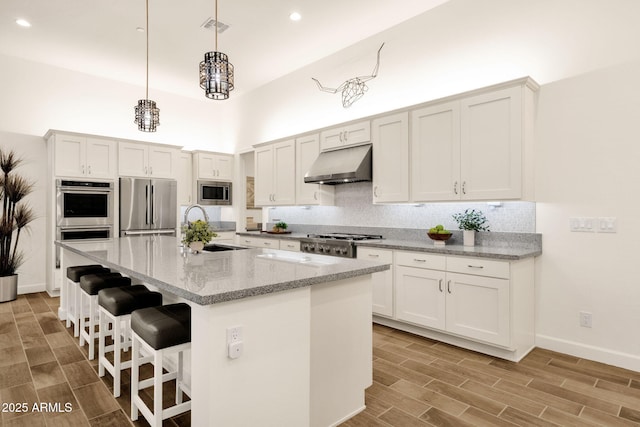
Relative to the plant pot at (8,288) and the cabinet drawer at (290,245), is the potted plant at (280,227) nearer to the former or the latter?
the cabinet drawer at (290,245)

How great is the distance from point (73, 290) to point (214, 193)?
3.17 m

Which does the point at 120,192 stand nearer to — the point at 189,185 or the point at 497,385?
the point at 189,185

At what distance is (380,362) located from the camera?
116 inches

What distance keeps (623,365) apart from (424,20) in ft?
12.7

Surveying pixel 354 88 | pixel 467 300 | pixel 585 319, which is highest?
pixel 354 88

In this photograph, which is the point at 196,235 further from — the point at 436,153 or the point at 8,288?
the point at 8,288

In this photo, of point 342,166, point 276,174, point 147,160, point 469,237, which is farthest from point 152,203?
point 469,237

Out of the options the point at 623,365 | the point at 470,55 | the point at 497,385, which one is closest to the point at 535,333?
the point at 623,365

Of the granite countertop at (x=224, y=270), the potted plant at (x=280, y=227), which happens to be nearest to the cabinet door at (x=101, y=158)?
the potted plant at (x=280, y=227)

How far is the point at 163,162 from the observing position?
236 inches

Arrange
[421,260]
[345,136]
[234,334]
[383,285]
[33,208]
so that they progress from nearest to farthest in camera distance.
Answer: [234,334] → [421,260] → [383,285] → [345,136] → [33,208]

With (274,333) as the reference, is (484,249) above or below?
above

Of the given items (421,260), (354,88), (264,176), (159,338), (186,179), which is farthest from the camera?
(186,179)

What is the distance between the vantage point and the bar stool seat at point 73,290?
341 cm
